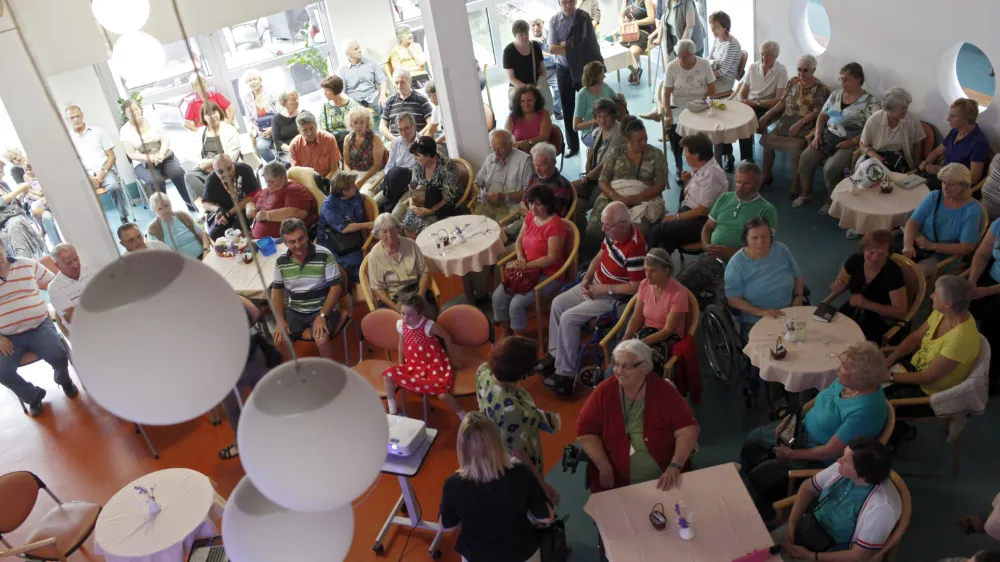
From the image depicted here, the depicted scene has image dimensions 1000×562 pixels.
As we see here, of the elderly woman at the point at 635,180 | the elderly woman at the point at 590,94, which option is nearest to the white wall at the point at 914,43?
the elderly woman at the point at 590,94

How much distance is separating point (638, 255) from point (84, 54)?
5278 mm

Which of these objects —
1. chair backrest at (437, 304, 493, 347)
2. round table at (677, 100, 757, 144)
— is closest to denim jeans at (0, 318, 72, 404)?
chair backrest at (437, 304, 493, 347)

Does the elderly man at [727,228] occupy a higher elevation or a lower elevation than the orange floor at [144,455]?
higher

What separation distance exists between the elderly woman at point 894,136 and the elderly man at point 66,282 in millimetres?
6435

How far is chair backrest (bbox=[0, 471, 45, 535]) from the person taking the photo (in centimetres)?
447

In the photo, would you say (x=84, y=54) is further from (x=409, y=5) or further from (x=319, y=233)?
(x=409, y=5)

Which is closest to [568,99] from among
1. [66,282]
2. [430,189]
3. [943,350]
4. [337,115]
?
[337,115]

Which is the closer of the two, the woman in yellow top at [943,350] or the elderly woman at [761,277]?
the woman in yellow top at [943,350]

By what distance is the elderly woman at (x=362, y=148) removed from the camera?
7820 millimetres

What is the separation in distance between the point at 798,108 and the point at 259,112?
6.50m

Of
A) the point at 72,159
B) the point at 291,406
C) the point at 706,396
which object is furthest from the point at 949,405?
the point at 72,159

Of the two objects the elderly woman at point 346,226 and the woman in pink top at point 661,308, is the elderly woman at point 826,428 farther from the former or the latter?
the elderly woman at point 346,226

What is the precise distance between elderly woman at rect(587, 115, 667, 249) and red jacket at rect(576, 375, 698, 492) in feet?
8.30

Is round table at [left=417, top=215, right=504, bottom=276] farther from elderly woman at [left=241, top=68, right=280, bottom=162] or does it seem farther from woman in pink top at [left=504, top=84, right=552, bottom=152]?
elderly woman at [left=241, top=68, right=280, bottom=162]
